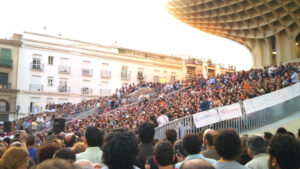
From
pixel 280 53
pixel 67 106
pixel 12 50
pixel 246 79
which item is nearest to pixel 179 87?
pixel 246 79

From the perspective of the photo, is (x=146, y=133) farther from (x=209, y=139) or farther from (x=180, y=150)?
(x=209, y=139)

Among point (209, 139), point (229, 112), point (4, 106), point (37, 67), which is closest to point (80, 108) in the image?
point (37, 67)

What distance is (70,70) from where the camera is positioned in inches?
1671

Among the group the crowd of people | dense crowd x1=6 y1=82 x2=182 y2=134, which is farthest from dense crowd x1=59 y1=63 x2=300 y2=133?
the crowd of people

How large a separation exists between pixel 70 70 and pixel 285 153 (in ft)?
136

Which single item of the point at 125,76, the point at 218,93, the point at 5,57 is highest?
the point at 5,57

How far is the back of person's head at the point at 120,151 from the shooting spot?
2.98 metres

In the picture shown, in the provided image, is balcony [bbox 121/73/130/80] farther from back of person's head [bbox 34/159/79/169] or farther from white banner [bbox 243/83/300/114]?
back of person's head [bbox 34/159/79/169]

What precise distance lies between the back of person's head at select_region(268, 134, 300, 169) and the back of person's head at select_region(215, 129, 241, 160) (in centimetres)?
42

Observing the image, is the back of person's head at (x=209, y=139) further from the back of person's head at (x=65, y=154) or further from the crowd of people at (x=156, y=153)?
the back of person's head at (x=65, y=154)

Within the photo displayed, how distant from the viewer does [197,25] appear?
40.1 m

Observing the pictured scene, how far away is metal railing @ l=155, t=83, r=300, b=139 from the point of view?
11883mm

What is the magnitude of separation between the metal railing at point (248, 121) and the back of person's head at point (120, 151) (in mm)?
9106

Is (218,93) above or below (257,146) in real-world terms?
above
